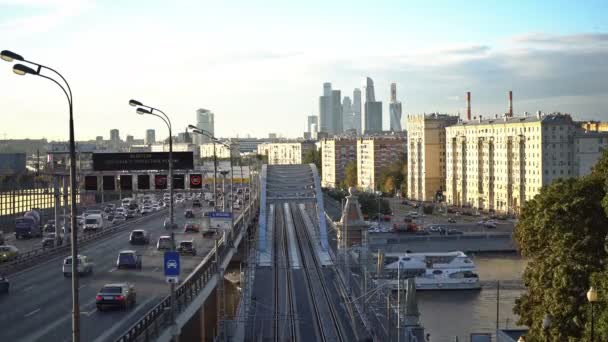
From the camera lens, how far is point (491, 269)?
186ft

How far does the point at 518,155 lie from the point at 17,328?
68.8 metres

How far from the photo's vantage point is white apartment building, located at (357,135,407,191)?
119938mm

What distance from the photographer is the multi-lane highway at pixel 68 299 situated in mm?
16516

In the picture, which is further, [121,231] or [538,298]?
[121,231]

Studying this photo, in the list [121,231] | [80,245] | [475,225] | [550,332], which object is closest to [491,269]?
[475,225]

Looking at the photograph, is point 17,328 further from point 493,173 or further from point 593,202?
point 493,173

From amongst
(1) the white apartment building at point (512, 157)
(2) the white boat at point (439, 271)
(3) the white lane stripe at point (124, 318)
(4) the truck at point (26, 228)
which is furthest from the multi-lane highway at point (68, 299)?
(1) the white apartment building at point (512, 157)

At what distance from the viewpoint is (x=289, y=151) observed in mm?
187500

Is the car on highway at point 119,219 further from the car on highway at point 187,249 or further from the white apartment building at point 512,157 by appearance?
the white apartment building at point 512,157

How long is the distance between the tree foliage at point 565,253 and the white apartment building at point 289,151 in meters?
154

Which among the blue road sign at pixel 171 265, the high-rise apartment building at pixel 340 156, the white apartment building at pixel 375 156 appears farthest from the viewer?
the high-rise apartment building at pixel 340 156

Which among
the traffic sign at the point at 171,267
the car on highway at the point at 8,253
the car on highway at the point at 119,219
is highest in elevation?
the traffic sign at the point at 171,267

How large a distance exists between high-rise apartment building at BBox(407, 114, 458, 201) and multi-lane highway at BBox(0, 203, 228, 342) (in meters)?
68.1

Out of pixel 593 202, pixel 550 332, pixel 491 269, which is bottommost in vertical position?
pixel 491 269
